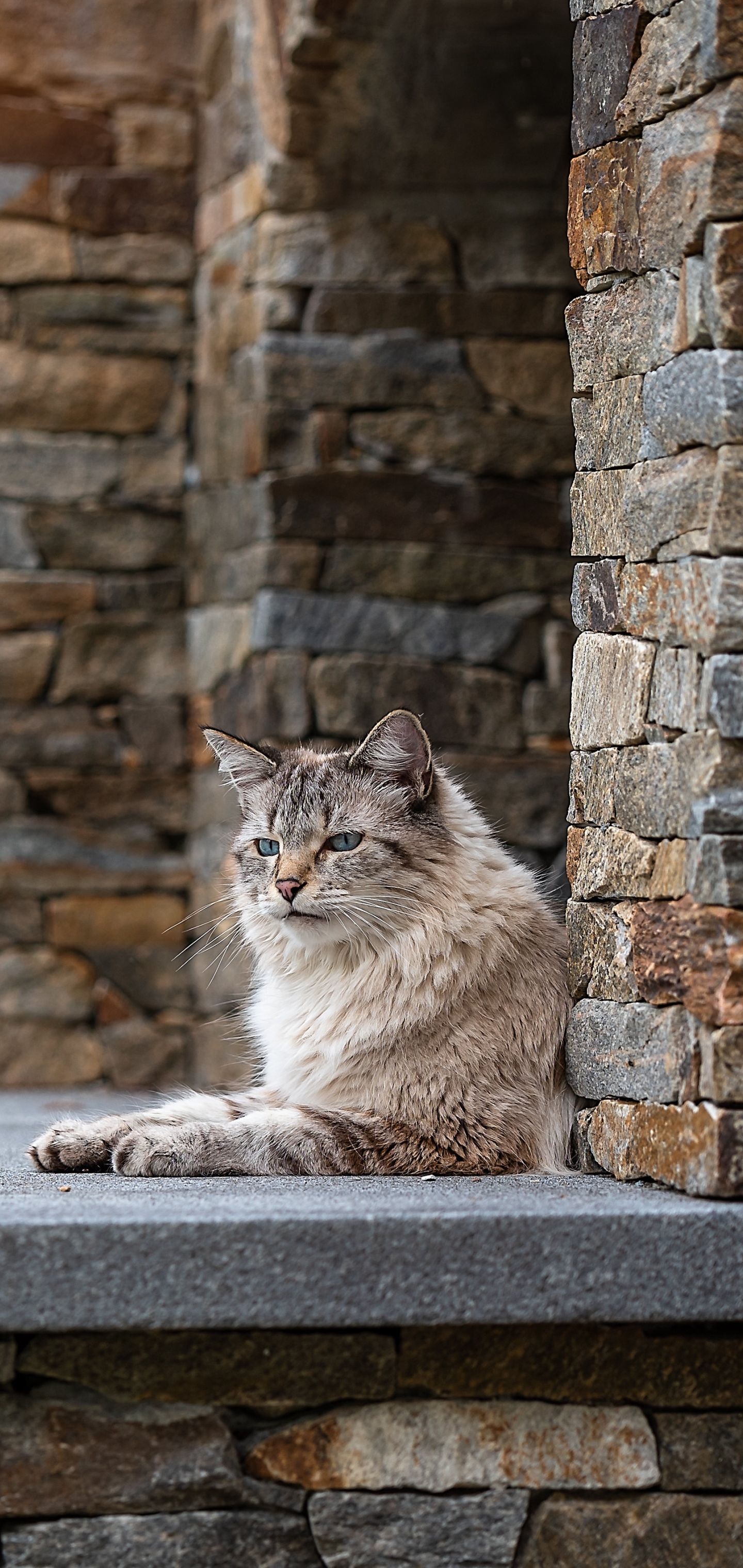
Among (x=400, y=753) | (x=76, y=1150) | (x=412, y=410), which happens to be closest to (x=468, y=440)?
(x=412, y=410)

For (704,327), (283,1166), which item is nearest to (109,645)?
(283,1166)

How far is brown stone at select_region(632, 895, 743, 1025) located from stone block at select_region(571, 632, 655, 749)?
0.99 ft

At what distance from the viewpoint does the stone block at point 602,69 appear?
254 cm

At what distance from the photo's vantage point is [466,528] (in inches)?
184

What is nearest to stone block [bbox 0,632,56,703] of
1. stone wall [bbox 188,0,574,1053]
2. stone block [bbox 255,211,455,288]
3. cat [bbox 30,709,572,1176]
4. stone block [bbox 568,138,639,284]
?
stone wall [bbox 188,0,574,1053]

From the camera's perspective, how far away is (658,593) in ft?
8.16

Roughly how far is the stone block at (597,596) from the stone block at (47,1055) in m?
2.92

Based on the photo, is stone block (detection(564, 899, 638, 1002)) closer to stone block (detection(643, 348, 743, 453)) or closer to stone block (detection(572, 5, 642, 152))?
stone block (detection(643, 348, 743, 453))

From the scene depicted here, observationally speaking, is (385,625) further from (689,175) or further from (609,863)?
(689,175)

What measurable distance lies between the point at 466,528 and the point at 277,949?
1997 mm

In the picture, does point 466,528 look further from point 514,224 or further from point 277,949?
point 277,949

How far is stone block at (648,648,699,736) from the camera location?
93.3 inches

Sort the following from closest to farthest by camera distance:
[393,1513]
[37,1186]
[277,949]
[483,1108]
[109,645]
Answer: [393,1513]
[37,1186]
[483,1108]
[277,949]
[109,645]

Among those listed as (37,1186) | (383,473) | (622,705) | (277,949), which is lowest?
(37,1186)
